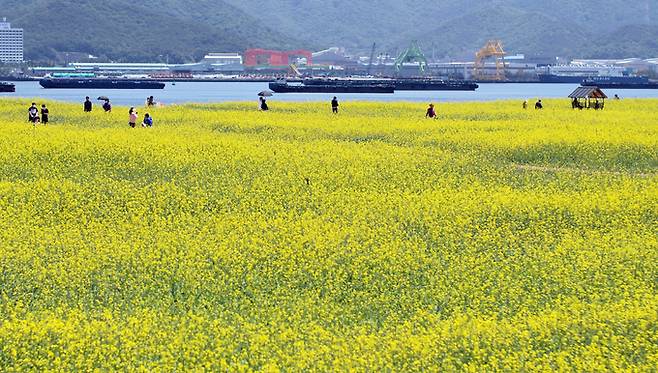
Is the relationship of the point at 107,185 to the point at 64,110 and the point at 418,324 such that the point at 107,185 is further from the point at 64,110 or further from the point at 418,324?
the point at 64,110

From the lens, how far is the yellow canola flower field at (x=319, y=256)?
14516mm

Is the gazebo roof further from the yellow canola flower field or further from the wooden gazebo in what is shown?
the yellow canola flower field

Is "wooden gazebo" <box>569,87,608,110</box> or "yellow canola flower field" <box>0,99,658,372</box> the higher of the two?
"wooden gazebo" <box>569,87,608,110</box>

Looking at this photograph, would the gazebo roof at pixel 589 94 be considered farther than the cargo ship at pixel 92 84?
No

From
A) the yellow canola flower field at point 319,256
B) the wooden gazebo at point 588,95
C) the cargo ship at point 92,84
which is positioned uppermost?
the wooden gazebo at point 588,95

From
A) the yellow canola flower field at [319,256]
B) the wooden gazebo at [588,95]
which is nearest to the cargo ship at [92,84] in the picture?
the wooden gazebo at [588,95]

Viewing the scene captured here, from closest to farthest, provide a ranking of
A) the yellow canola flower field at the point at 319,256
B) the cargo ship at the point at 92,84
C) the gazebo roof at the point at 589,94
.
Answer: the yellow canola flower field at the point at 319,256 < the gazebo roof at the point at 589,94 < the cargo ship at the point at 92,84

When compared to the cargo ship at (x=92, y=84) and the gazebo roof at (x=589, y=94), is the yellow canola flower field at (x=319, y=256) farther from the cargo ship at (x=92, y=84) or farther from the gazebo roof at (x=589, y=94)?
the cargo ship at (x=92, y=84)

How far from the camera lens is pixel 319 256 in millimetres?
20078

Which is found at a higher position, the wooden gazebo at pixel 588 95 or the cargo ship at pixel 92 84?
the wooden gazebo at pixel 588 95

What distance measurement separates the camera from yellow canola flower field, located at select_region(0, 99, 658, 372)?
571 inches

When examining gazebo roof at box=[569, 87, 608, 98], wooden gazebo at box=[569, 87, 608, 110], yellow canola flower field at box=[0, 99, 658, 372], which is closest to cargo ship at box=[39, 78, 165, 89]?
wooden gazebo at box=[569, 87, 608, 110]

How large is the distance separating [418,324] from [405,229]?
7045mm

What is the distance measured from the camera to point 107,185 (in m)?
27.7
